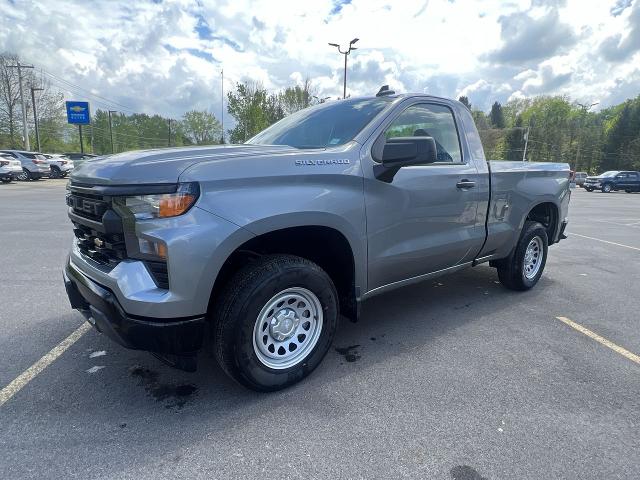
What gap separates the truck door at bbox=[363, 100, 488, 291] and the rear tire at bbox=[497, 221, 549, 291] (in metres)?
→ 0.89

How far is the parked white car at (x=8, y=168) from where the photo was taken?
21.0 meters

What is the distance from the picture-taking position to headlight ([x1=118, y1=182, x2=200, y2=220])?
2.22 m

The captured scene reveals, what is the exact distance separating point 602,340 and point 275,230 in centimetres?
310

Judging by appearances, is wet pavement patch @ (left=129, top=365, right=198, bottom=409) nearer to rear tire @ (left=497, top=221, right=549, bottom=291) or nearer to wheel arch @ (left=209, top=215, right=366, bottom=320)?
wheel arch @ (left=209, top=215, right=366, bottom=320)

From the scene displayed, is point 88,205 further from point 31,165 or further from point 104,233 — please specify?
point 31,165

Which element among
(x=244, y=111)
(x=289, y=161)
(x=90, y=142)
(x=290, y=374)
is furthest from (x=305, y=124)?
(x=90, y=142)

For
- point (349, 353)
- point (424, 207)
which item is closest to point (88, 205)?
point (349, 353)

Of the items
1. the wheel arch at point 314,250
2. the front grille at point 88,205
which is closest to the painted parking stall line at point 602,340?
the wheel arch at point 314,250

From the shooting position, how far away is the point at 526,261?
16.2 feet

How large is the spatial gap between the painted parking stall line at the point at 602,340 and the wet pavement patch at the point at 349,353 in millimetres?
2139

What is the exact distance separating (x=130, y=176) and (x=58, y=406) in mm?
1502

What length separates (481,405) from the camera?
264 centimetres

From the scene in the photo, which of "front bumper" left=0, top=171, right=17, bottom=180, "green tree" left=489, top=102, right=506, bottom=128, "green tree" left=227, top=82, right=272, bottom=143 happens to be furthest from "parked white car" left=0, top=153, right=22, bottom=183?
"green tree" left=489, top=102, right=506, bottom=128

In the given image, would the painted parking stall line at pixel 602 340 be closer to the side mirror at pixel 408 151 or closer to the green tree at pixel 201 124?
the side mirror at pixel 408 151
